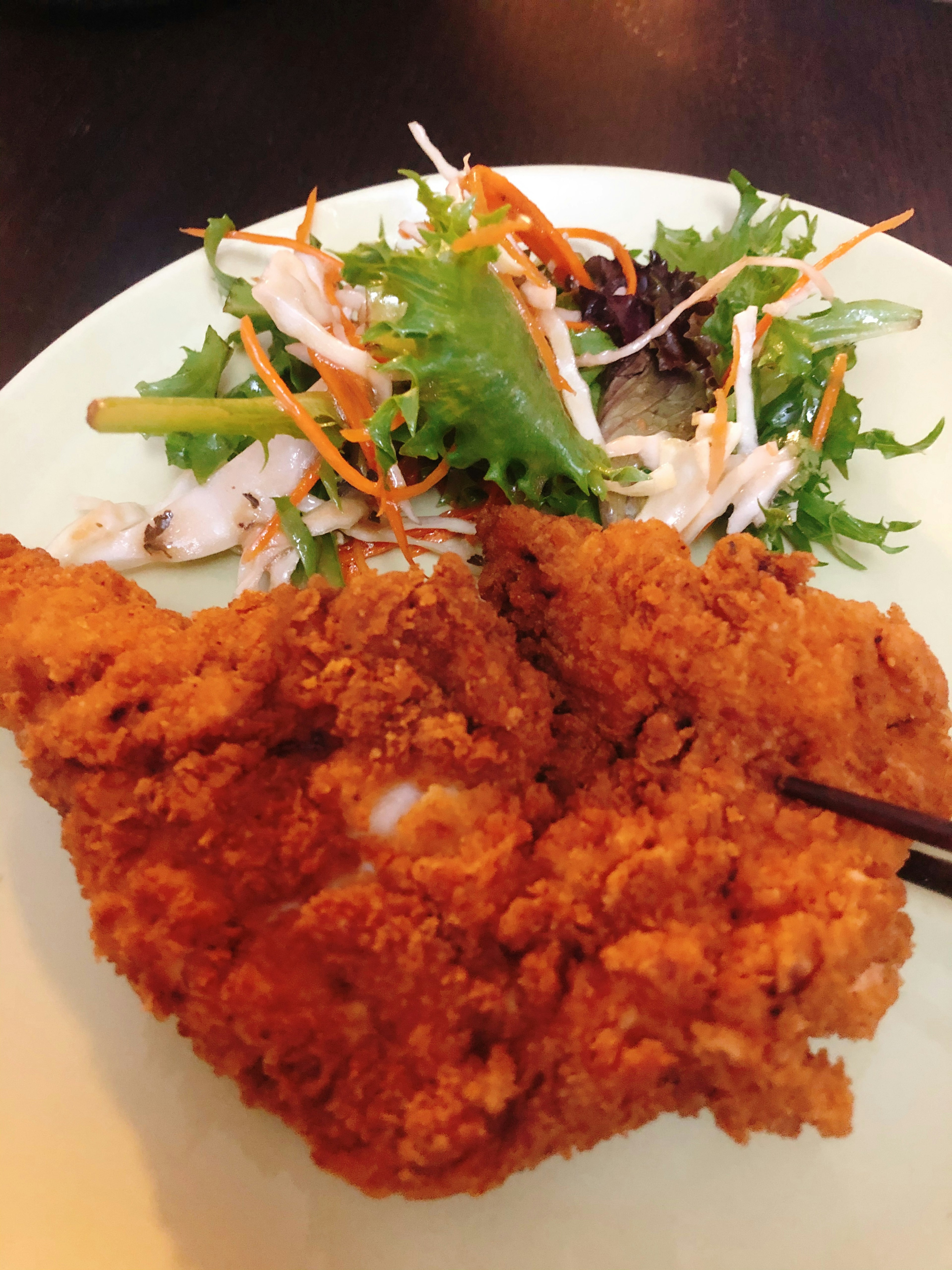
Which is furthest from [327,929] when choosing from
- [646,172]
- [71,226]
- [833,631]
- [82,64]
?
[82,64]

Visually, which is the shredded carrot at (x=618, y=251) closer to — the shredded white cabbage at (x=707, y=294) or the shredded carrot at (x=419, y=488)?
the shredded white cabbage at (x=707, y=294)

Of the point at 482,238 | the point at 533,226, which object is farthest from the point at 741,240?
the point at 482,238

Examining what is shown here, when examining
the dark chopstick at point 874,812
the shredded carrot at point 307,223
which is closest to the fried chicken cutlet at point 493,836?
the dark chopstick at point 874,812

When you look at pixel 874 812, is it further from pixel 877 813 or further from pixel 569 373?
pixel 569 373

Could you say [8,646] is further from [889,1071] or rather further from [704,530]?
[889,1071]

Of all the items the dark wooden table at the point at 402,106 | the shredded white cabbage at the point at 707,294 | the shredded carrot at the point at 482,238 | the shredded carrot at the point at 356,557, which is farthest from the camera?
the dark wooden table at the point at 402,106

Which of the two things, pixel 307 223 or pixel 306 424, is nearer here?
pixel 306 424
